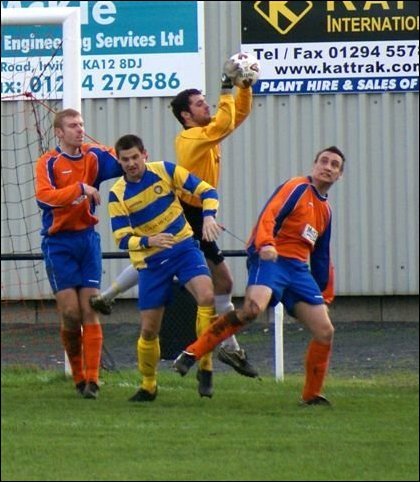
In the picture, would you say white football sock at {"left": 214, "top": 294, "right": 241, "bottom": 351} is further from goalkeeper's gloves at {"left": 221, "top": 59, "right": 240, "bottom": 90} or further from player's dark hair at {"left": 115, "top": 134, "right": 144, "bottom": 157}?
goalkeeper's gloves at {"left": 221, "top": 59, "right": 240, "bottom": 90}

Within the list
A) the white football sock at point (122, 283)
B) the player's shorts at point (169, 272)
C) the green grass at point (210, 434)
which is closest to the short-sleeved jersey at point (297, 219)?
the player's shorts at point (169, 272)

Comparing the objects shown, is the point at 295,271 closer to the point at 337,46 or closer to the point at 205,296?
the point at 205,296

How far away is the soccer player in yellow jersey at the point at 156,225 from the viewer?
9.52 m

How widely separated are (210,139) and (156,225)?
0.75 meters

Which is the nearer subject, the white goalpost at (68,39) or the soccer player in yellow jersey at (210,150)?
the soccer player in yellow jersey at (210,150)

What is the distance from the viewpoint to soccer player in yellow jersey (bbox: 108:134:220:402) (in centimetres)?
952

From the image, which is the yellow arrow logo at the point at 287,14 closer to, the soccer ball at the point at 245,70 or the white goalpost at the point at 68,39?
the white goalpost at the point at 68,39

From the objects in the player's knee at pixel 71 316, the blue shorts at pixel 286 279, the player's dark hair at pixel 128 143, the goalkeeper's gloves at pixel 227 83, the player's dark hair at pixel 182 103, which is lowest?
the player's knee at pixel 71 316

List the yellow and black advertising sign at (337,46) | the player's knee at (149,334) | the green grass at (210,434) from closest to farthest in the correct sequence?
1. the green grass at (210,434)
2. the player's knee at (149,334)
3. the yellow and black advertising sign at (337,46)

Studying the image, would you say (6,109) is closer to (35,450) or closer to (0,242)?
(0,242)

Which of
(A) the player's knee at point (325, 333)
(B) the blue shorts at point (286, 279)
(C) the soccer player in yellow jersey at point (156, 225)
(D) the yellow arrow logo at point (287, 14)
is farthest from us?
(D) the yellow arrow logo at point (287, 14)

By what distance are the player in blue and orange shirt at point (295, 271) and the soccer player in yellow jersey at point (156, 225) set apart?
1.38 ft

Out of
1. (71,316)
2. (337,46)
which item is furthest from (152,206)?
(337,46)

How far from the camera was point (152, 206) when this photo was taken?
9.59 metres
